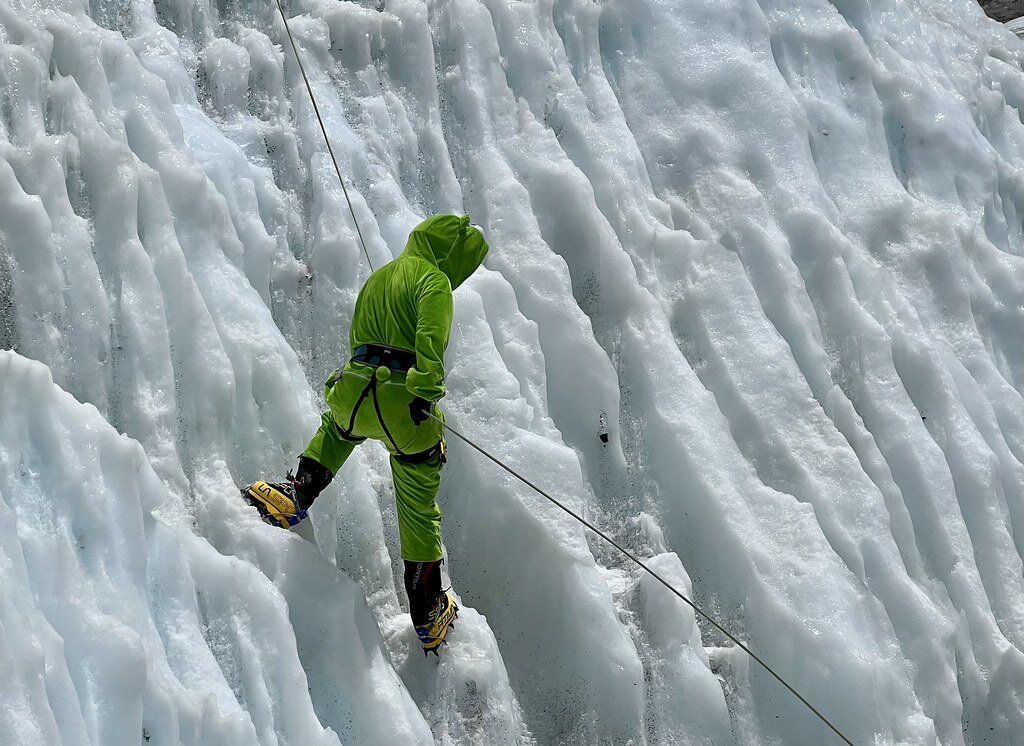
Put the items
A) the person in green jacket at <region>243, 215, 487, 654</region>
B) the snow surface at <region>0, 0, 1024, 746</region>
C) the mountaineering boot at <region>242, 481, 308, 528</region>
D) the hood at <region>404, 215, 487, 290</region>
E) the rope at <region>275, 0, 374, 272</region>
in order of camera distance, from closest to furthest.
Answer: the snow surface at <region>0, 0, 1024, 746</region> → the person in green jacket at <region>243, 215, 487, 654</region> → the mountaineering boot at <region>242, 481, 308, 528</region> → the hood at <region>404, 215, 487, 290</region> → the rope at <region>275, 0, 374, 272</region>

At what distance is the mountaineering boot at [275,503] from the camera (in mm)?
4059

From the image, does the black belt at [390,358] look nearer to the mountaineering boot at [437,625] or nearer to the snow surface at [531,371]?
the snow surface at [531,371]

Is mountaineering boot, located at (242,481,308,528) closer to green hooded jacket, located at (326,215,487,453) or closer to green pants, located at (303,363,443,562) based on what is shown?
green pants, located at (303,363,443,562)

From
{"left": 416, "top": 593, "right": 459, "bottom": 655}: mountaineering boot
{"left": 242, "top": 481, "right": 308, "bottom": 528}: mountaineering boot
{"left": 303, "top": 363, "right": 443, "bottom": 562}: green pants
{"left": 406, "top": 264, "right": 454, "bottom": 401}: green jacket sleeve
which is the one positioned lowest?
{"left": 416, "top": 593, "right": 459, "bottom": 655}: mountaineering boot

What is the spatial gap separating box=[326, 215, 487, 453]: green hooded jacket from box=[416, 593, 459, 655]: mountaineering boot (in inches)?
25.5

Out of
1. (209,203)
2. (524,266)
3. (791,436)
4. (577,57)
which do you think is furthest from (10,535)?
(577,57)

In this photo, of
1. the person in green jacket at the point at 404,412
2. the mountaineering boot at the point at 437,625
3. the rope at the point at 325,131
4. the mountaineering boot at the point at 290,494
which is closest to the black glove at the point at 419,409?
the person in green jacket at the point at 404,412

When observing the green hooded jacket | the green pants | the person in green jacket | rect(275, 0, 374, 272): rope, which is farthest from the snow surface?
the green hooded jacket

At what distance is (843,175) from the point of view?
6.41 meters

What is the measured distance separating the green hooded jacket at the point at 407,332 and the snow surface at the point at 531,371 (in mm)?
551

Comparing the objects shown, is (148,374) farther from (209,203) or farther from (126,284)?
(209,203)

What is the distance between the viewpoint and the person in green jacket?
394cm

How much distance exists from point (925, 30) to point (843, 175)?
5.25 ft

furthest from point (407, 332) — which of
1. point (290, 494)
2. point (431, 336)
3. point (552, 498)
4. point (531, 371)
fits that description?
point (531, 371)
